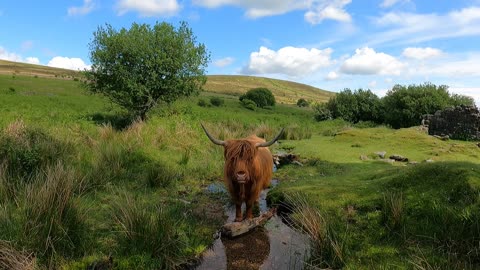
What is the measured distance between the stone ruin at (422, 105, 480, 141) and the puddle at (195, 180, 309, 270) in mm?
13640

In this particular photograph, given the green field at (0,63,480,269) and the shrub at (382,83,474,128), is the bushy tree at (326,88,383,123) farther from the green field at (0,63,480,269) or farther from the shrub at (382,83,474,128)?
the green field at (0,63,480,269)

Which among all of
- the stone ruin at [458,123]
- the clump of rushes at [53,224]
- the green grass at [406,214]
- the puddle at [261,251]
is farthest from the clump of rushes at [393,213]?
the stone ruin at [458,123]

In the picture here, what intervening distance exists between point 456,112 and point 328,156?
27.2 ft

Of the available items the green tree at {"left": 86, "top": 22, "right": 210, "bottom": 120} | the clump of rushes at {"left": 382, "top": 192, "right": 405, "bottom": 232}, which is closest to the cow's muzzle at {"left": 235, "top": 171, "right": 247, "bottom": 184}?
the clump of rushes at {"left": 382, "top": 192, "right": 405, "bottom": 232}

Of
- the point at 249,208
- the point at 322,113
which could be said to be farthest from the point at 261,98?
the point at 249,208

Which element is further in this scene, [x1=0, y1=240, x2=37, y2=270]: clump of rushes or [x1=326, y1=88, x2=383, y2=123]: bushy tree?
[x1=326, y1=88, x2=383, y2=123]: bushy tree

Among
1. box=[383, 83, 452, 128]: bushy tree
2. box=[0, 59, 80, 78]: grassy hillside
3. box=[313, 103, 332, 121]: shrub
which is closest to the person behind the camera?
box=[383, 83, 452, 128]: bushy tree

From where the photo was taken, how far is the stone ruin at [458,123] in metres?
16.1

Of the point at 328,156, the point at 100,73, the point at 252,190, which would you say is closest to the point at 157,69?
the point at 100,73

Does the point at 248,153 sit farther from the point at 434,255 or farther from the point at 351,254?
the point at 434,255

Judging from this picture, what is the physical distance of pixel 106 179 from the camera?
7.73 m

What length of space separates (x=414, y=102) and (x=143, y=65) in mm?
17583

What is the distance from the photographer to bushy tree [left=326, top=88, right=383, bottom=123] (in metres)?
31.9

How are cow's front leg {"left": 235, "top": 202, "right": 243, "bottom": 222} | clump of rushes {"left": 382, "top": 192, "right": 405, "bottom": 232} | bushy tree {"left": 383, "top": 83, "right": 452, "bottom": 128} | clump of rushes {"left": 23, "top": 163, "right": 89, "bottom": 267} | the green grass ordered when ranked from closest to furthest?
clump of rushes {"left": 23, "top": 163, "right": 89, "bottom": 267} < the green grass < clump of rushes {"left": 382, "top": 192, "right": 405, "bottom": 232} < cow's front leg {"left": 235, "top": 202, "right": 243, "bottom": 222} < bushy tree {"left": 383, "top": 83, "right": 452, "bottom": 128}
